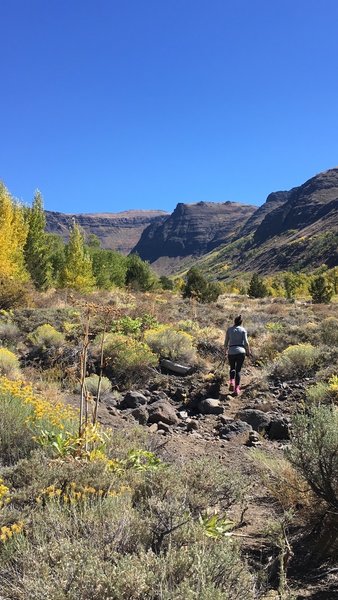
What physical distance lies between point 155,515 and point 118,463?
3.41 feet

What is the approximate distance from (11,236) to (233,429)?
66.5ft

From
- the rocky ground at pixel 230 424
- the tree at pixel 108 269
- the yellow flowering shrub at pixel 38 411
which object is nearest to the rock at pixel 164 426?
the rocky ground at pixel 230 424

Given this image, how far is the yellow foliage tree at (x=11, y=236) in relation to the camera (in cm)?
2228

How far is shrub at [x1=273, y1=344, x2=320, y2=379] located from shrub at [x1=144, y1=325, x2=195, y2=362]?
199 cm

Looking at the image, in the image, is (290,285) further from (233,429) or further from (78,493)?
(78,493)

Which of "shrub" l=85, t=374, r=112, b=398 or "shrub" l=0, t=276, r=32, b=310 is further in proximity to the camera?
"shrub" l=0, t=276, r=32, b=310

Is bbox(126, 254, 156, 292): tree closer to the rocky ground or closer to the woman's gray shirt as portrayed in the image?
the woman's gray shirt

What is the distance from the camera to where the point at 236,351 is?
382 inches

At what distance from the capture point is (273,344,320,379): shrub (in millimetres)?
9961

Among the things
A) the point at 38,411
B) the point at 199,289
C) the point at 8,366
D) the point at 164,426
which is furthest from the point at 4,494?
the point at 199,289

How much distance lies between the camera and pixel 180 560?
8.53ft

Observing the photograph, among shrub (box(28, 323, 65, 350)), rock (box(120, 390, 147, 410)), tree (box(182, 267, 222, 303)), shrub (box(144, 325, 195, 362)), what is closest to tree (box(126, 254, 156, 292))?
tree (box(182, 267, 222, 303))

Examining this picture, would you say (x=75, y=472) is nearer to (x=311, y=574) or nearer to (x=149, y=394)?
(x=311, y=574)

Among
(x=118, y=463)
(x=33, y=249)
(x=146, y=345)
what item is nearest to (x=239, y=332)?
(x=146, y=345)
